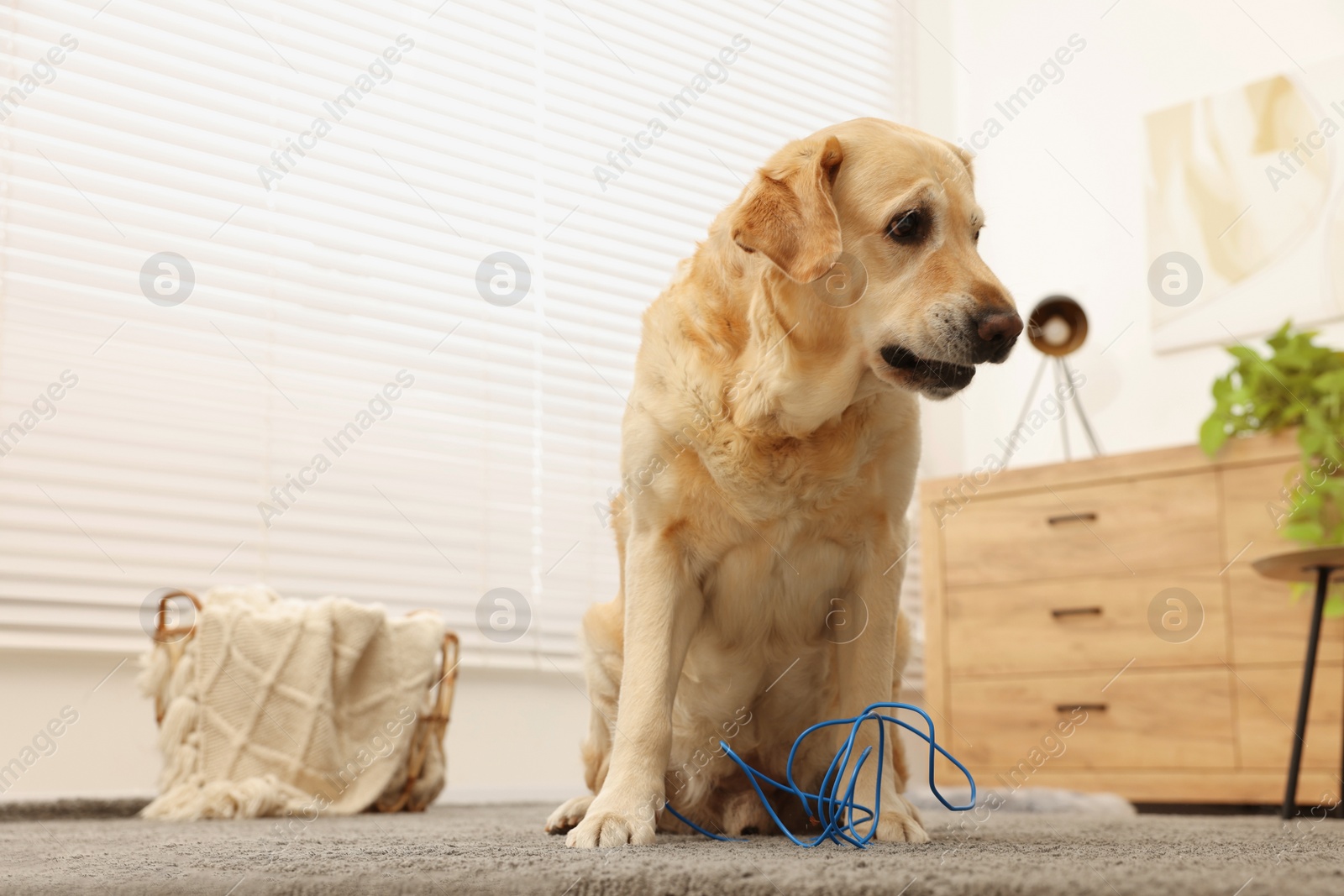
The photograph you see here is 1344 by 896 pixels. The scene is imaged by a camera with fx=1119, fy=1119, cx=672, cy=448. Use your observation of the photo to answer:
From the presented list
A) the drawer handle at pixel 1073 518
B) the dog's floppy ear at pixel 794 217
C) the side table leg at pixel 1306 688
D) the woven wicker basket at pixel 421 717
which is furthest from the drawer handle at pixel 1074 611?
the dog's floppy ear at pixel 794 217

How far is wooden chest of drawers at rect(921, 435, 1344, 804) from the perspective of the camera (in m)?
2.78

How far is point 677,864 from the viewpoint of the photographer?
95cm

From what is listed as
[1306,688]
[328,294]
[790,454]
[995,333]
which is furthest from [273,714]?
[1306,688]

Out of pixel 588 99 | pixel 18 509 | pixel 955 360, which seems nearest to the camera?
pixel 955 360

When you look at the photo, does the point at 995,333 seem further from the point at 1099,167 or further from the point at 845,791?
the point at 1099,167

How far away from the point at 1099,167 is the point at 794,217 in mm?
3008

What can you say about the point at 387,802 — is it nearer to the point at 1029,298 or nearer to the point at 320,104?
the point at 320,104

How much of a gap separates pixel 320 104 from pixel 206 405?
83 centimetres

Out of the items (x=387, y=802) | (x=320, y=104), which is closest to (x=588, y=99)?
(x=320, y=104)

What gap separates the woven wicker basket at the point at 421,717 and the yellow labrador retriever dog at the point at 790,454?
38.5 inches

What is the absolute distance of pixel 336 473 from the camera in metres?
2.70

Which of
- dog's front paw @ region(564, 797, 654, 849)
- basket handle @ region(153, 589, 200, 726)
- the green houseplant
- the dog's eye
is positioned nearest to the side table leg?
the green houseplant

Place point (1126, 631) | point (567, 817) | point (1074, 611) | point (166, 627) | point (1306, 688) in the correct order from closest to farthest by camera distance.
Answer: point (567, 817)
point (166, 627)
point (1306, 688)
point (1126, 631)
point (1074, 611)

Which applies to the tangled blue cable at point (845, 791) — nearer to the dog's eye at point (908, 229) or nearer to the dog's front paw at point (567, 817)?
the dog's front paw at point (567, 817)
